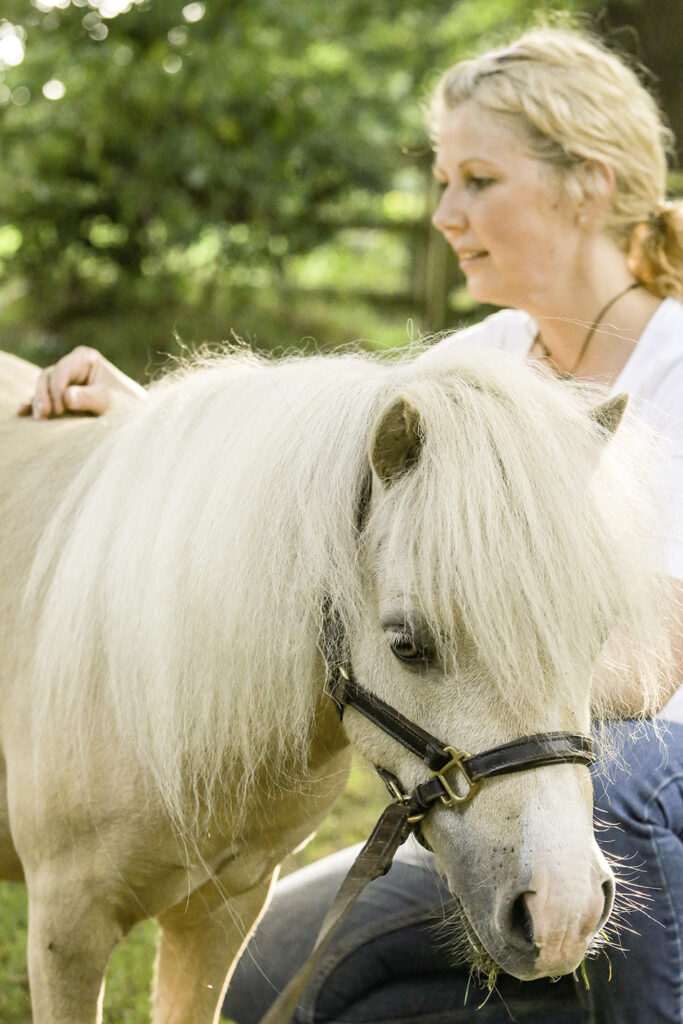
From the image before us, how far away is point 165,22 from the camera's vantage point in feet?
15.8

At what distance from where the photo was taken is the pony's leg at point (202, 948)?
1.90 meters

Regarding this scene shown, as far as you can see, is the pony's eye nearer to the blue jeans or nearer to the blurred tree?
the blue jeans

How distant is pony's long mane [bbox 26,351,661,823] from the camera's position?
1.30m

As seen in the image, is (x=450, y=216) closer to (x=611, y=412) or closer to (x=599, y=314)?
(x=599, y=314)

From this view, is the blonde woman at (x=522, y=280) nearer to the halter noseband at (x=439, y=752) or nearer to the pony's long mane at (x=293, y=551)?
the pony's long mane at (x=293, y=551)

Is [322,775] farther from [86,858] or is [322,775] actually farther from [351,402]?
[351,402]

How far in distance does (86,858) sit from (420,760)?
24.8 inches

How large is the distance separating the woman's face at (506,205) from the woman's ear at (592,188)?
0.03m

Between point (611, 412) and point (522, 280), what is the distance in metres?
0.98

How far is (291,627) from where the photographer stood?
144 cm

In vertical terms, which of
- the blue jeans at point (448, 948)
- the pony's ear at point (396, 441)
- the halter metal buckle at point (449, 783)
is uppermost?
the pony's ear at point (396, 441)

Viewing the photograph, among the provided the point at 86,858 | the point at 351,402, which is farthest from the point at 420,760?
the point at 86,858

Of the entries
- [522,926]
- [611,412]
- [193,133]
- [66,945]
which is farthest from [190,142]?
[522,926]

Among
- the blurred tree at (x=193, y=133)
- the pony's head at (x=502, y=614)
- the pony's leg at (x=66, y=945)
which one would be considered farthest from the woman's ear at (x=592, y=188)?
the blurred tree at (x=193, y=133)
